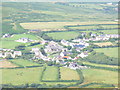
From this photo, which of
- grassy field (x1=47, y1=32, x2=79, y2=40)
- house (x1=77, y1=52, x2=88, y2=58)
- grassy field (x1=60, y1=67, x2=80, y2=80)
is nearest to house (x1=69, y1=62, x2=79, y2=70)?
grassy field (x1=60, y1=67, x2=80, y2=80)

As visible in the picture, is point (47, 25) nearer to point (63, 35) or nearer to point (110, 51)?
point (63, 35)

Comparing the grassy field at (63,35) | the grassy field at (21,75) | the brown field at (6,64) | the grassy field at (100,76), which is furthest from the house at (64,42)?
the grassy field at (100,76)

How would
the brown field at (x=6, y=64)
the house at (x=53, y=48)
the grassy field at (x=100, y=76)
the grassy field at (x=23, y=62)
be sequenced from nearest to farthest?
the grassy field at (x=100, y=76) < the brown field at (x=6, y=64) < the grassy field at (x=23, y=62) < the house at (x=53, y=48)

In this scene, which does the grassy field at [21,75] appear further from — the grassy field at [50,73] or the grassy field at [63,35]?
→ the grassy field at [63,35]

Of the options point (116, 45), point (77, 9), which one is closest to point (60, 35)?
point (116, 45)

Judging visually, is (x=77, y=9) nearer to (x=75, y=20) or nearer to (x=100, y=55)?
(x=75, y=20)

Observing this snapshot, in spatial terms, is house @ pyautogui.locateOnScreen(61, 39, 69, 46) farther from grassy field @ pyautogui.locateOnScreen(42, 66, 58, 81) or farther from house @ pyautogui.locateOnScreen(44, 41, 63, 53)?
grassy field @ pyautogui.locateOnScreen(42, 66, 58, 81)

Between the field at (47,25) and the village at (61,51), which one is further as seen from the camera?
the field at (47,25)
